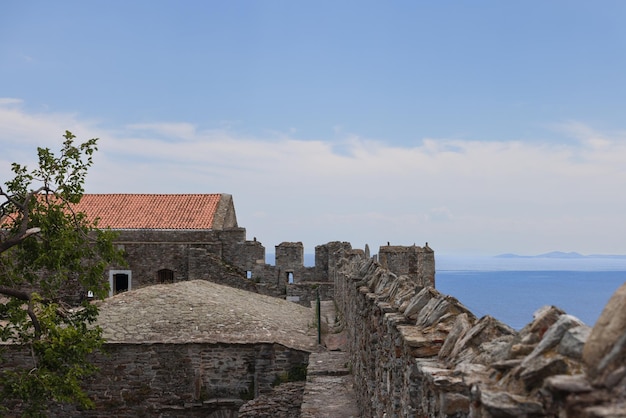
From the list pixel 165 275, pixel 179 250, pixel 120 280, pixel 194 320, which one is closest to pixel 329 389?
pixel 194 320

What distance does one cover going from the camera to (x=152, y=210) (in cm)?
3575

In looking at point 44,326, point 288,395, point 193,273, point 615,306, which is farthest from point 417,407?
point 193,273

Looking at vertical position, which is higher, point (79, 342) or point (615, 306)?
point (615, 306)

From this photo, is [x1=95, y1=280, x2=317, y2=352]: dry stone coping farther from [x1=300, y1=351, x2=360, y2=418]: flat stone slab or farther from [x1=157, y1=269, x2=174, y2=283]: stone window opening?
[x1=157, y1=269, x2=174, y2=283]: stone window opening

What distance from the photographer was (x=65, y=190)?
48.7 ft

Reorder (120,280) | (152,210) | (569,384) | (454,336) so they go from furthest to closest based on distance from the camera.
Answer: (152,210), (120,280), (454,336), (569,384)

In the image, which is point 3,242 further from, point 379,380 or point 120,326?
point 379,380

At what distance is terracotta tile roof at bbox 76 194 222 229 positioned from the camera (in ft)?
113

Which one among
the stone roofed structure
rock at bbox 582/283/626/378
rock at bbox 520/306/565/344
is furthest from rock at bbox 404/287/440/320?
the stone roofed structure

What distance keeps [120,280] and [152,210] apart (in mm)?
4303

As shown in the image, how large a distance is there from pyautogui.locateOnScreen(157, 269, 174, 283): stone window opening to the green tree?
17.8 meters

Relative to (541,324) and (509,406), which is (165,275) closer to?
(541,324)

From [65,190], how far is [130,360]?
4.73 metres

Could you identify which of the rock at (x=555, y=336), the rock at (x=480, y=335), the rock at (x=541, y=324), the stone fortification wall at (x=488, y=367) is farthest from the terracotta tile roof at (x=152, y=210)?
the rock at (x=555, y=336)
